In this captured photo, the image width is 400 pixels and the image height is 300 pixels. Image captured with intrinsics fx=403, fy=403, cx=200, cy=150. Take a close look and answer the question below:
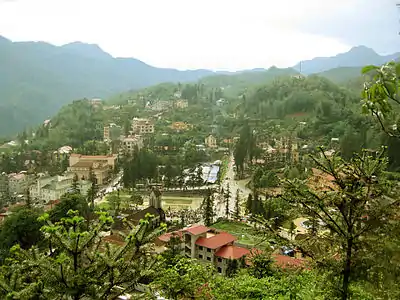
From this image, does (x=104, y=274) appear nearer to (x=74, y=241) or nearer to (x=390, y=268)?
(x=74, y=241)

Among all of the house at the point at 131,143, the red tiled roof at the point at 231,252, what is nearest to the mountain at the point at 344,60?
the house at the point at 131,143

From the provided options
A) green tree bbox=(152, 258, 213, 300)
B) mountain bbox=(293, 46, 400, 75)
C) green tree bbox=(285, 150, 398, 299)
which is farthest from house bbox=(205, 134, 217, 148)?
mountain bbox=(293, 46, 400, 75)

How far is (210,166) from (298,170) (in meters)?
10.4

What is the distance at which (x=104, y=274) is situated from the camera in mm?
2791

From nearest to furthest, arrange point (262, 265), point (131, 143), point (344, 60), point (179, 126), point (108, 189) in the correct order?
1. point (262, 265)
2. point (108, 189)
3. point (131, 143)
4. point (179, 126)
5. point (344, 60)

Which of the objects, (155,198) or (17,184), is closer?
(155,198)

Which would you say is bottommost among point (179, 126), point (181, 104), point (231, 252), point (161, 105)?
point (231, 252)

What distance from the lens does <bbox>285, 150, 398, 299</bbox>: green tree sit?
2842mm

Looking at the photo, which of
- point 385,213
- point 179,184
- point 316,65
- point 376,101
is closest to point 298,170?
point 179,184

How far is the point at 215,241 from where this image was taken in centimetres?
1177

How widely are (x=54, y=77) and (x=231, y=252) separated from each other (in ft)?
311

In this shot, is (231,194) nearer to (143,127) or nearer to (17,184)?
(17,184)

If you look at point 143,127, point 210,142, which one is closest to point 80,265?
point 210,142

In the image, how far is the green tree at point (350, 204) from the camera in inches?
112
